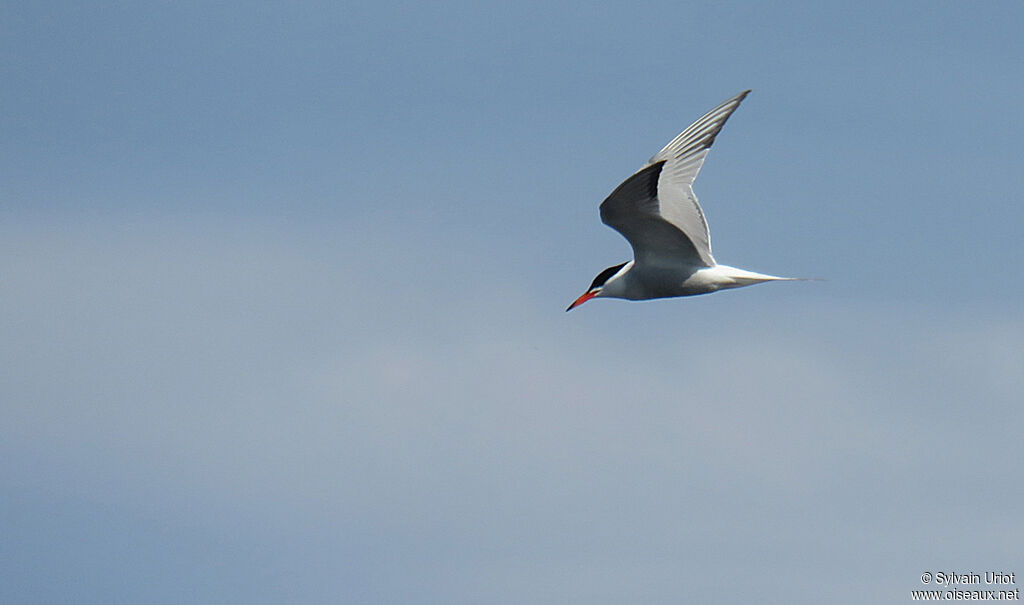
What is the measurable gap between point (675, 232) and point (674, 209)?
346 millimetres

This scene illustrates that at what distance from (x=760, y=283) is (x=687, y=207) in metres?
1.46

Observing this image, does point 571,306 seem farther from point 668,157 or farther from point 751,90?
point 751,90

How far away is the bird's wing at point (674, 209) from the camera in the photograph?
18000 mm

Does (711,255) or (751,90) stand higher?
(751,90)

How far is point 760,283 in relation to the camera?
60.5 feet

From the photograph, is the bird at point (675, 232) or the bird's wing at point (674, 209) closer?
the bird's wing at point (674, 209)

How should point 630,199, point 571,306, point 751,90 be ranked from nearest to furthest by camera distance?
point 630,199 → point 751,90 → point 571,306

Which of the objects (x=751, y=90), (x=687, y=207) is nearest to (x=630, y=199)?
(x=687, y=207)

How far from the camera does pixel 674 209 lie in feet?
61.2

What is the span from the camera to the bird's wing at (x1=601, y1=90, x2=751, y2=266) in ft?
59.1

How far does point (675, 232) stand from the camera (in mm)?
18516

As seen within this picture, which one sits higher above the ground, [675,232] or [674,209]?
[674,209]

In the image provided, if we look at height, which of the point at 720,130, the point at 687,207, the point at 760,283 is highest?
the point at 720,130

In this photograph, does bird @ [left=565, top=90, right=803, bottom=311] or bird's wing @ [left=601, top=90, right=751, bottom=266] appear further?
bird @ [left=565, top=90, right=803, bottom=311]
